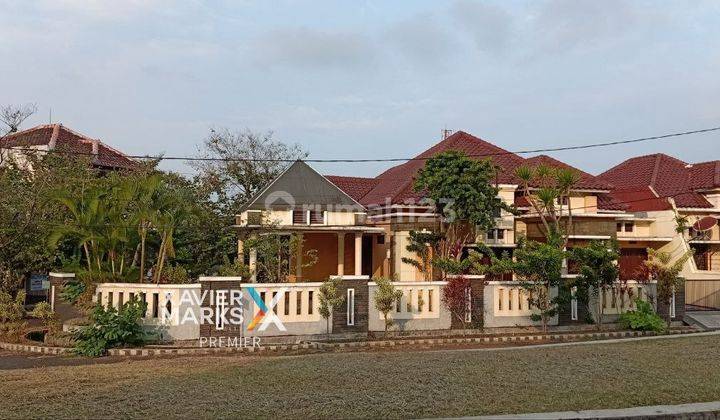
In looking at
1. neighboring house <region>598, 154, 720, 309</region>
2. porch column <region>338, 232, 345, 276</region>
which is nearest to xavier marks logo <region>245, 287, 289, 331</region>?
porch column <region>338, 232, 345, 276</region>

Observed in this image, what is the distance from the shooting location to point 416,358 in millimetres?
11078

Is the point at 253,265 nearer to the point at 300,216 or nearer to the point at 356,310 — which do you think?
the point at 356,310

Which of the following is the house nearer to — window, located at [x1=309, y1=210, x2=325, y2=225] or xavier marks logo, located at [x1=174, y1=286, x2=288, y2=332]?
window, located at [x1=309, y1=210, x2=325, y2=225]

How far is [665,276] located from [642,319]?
1396 millimetres

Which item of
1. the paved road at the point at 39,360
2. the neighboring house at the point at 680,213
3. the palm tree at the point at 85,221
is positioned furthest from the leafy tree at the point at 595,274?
the neighboring house at the point at 680,213

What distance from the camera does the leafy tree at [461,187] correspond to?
1959 cm

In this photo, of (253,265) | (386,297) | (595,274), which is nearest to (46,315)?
(253,265)

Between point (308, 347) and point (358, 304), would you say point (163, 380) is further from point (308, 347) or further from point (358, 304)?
point (358, 304)

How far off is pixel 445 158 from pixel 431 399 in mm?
13042

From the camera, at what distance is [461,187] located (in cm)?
1961

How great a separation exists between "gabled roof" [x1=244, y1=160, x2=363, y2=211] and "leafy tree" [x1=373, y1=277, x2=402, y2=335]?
9712 mm

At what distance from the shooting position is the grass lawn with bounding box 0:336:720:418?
23.4ft

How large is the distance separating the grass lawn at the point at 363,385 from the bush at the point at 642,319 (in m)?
5.05

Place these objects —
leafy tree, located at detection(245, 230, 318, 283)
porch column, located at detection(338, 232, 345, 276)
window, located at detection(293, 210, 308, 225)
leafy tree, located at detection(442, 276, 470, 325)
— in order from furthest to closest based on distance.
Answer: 1. porch column, located at detection(338, 232, 345, 276)
2. window, located at detection(293, 210, 308, 225)
3. leafy tree, located at detection(245, 230, 318, 283)
4. leafy tree, located at detection(442, 276, 470, 325)
